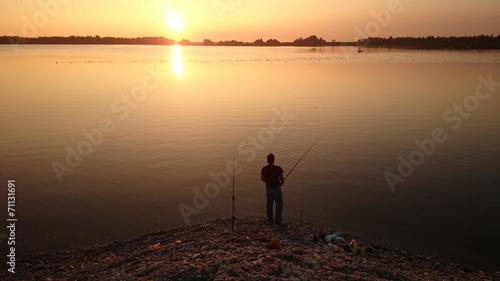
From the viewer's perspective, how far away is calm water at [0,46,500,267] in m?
12.4

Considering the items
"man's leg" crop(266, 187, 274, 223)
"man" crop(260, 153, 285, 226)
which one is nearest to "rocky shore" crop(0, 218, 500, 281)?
"man's leg" crop(266, 187, 274, 223)

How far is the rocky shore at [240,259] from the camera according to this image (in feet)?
28.0

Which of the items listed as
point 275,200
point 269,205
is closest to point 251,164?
point 269,205

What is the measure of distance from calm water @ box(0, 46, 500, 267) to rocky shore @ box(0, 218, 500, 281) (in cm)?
94

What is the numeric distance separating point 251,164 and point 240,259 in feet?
30.0

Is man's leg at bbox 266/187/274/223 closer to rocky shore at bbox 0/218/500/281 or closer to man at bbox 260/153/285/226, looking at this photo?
man at bbox 260/153/285/226

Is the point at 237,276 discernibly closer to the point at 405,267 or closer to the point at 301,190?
the point at 405,267

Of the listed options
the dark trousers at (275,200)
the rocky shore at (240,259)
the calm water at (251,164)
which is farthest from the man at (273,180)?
the calm water at (251,164)

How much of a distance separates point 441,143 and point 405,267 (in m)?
14.3

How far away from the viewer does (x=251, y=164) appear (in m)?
18.1

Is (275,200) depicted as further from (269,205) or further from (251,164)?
(251,164)

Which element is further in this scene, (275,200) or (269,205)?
(269,205)

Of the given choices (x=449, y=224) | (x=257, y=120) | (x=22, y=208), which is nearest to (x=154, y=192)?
(x=22, y=208)

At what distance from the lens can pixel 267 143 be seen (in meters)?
21.7
